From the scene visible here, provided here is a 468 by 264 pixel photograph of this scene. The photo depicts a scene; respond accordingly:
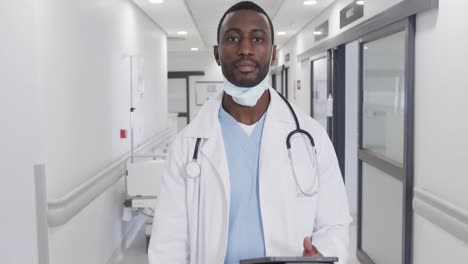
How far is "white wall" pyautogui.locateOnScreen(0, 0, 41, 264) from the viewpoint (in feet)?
7.40

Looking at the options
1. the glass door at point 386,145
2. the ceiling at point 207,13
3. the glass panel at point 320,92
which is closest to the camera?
the glass door at point 386,145

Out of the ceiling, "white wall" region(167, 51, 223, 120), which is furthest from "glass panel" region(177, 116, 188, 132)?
the ceiling

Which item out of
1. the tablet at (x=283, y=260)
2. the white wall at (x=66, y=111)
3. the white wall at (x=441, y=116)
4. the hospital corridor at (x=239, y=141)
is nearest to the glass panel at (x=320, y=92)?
the hospital corridor at (x=239, y=141)

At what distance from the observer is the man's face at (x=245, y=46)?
1.29 m

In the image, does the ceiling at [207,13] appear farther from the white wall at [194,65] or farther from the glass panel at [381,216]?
the white wall at [194,65]

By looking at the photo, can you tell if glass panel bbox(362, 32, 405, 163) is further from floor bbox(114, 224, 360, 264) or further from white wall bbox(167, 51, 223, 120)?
white wall bbox(167, 51, 223, 120)

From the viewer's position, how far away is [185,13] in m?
6.07

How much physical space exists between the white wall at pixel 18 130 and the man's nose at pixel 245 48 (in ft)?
4.73

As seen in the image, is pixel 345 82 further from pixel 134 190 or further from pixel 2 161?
pixel 2 161

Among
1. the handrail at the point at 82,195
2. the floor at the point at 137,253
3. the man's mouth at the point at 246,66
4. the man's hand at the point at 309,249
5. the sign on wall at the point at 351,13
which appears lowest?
the floor at the point at 137,253

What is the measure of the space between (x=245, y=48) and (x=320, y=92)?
5.36 meters

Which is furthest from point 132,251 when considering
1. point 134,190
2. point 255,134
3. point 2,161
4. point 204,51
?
point 204,51

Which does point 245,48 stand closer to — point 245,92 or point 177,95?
point 245,92

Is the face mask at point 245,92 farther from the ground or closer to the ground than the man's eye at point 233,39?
closer to the ground
